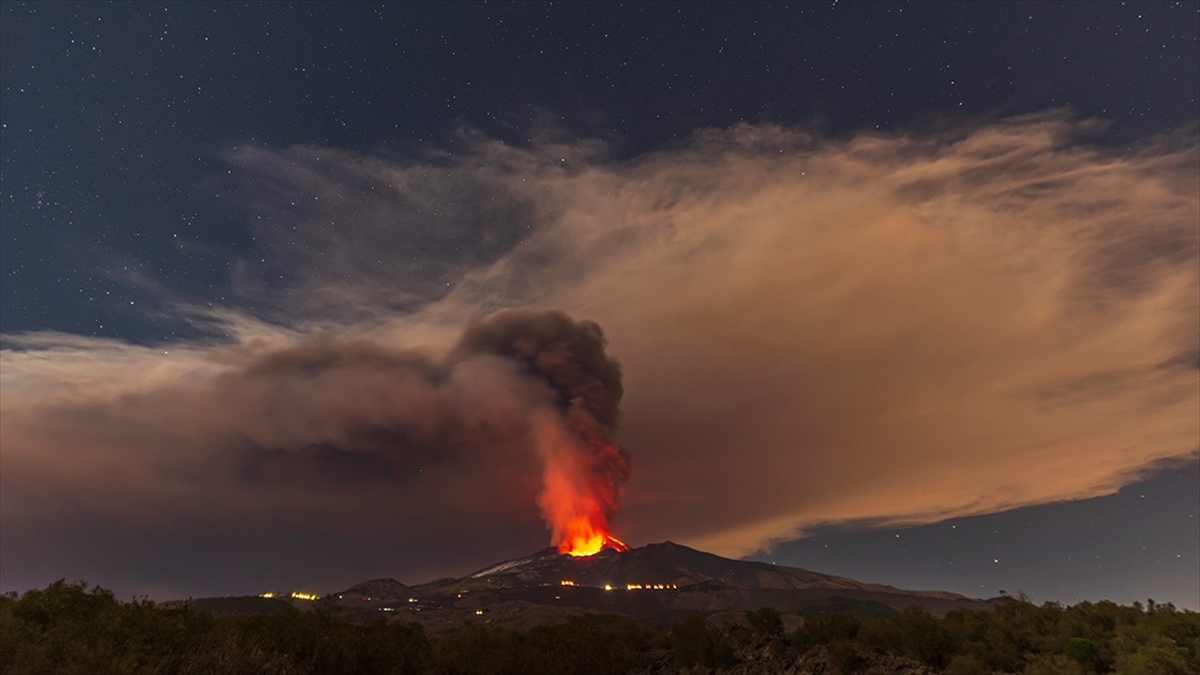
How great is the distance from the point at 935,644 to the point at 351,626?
2839 centimetres

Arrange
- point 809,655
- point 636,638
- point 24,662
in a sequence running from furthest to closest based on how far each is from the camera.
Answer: point 636,638, point 809,655, point 24,662

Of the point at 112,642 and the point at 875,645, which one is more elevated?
the point at 112,642

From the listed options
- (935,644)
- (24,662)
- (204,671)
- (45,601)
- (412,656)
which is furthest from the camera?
(412,656)

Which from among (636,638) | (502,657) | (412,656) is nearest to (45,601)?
(412,656)

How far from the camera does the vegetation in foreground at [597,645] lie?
2503 cm

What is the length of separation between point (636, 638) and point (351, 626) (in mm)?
18488

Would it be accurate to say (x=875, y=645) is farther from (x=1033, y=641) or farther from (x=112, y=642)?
(x=112, y=642)

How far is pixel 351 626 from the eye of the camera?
36219mm

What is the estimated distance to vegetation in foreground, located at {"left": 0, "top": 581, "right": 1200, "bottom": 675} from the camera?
25031 millimetres

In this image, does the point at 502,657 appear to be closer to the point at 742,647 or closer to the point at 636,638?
the point at 636,638

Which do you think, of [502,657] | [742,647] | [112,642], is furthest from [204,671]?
[742,647]

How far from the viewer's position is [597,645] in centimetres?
4241

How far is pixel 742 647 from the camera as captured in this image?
3850 centimetres

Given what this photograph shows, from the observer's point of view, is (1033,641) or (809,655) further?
(809,655)
